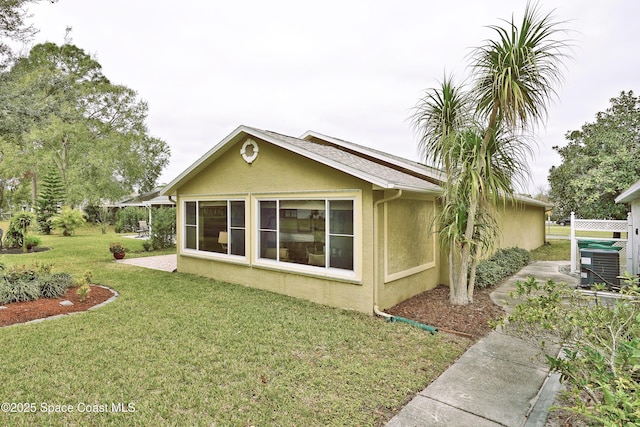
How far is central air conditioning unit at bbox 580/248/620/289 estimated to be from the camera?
8445mm

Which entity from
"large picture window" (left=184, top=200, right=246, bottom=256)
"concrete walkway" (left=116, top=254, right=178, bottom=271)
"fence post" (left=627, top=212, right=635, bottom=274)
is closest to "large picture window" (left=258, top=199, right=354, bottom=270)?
"large picture window" (left=184, top=200, right=246, bottom=256)

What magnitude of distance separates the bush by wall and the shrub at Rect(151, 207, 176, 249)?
47.6 feet

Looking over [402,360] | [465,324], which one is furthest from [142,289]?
[465,324]

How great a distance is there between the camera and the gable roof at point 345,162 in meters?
6.25

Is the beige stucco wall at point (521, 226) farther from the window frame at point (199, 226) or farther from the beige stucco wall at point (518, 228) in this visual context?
the window frame at point (199, 226)

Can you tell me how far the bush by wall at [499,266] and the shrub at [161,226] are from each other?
47.6 feet

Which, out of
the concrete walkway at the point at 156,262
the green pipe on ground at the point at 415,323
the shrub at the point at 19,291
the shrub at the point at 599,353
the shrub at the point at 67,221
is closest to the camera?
the shrub at the point at 599,353

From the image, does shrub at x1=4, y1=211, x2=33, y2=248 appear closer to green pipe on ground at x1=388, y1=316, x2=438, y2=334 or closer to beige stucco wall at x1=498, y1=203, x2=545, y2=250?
green pipe on ground at x1=388, y1=316, x2=438, y2=334

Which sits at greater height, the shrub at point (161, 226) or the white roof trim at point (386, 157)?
the white roof trim at point (386, 157)

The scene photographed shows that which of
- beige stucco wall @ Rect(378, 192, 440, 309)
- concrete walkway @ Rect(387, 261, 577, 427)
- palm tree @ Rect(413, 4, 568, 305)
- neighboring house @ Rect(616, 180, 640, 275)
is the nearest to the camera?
concrete walkway @ Rect(387, 261, 577, 427)

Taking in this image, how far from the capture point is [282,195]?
7711 mm

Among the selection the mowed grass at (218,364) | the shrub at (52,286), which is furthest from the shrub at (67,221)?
the mowed grass at (218,364)

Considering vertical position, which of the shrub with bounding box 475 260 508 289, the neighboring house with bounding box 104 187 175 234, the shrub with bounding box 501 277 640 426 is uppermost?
the neighboring house with bounding box 104 187 175 234

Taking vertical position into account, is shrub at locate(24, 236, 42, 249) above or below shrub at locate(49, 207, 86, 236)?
below
